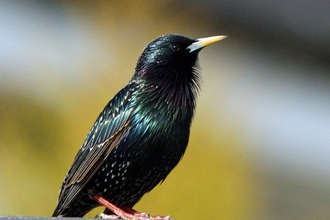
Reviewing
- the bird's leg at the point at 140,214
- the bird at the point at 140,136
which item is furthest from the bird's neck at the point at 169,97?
the bird's leg at the point at 140,214

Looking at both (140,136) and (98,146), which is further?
(98,146)

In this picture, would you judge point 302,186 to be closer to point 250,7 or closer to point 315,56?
point 315,56

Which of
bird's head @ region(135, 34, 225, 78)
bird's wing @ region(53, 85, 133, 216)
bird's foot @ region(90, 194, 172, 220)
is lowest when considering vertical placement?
bird's foot @ region(90, 194, 172, 220)

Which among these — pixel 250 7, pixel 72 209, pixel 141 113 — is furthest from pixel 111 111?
pixel 250 7

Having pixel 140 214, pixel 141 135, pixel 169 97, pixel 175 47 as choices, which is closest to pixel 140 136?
pixel 141 135

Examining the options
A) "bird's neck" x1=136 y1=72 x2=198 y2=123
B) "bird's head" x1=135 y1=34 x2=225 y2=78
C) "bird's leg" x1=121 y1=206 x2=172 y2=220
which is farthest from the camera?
"bird's head" x1=135 y1=34 x2=225 y2=78

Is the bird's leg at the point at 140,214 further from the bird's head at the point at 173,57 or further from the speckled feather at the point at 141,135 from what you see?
the bird's head at the point at 173,57

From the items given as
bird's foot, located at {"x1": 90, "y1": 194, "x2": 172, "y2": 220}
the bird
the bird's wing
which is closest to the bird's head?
the bird

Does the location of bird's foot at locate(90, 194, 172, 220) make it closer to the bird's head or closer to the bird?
the bird

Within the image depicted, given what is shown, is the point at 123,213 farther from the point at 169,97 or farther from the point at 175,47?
the point at 175,47
